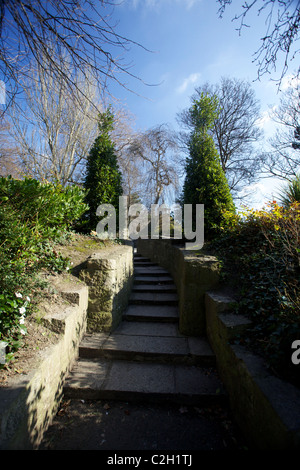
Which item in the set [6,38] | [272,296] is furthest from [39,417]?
[6,38]

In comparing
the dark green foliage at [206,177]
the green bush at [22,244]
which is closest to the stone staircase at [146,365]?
the green bush at [22,244]

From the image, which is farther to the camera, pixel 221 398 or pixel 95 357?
pixel 95 357

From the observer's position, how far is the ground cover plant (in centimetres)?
175

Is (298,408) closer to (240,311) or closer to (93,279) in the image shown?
(240,311)

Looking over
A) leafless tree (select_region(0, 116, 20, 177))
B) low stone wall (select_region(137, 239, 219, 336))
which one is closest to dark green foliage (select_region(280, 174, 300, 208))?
low stone wall (select_region(137, 239, 219, 336))

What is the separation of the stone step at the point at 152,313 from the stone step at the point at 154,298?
0.12 meters

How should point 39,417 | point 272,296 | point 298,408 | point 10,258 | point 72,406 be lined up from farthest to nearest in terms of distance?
1. point 10,258
2. point 272,296
3. point 72,406
4. point 39,417
5. point 298,408

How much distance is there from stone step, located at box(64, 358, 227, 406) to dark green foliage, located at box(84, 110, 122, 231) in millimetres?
3931

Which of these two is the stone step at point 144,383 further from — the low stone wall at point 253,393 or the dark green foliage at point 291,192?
the dark green foliage at point 291,192

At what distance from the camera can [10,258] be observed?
254cm

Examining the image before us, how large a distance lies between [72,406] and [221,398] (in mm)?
1576

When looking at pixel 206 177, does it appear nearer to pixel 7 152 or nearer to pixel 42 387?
pixel 42 387

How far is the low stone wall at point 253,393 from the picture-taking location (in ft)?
4.24
